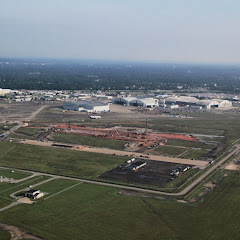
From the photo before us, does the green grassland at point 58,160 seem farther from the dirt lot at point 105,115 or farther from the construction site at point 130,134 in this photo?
the dirt lot at point 105,115

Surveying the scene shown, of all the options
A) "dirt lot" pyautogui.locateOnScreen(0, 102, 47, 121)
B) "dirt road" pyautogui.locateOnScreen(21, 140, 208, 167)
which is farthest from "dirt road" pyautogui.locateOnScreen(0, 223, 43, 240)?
"dirt lot" pyautogui.locateOnScreen(0, 102, 47, 121)

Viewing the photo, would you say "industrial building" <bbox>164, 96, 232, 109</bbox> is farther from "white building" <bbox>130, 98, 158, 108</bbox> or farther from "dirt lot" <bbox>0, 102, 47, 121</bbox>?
"dirt lot" <bbox>0, 102, 47, 121</bbox>

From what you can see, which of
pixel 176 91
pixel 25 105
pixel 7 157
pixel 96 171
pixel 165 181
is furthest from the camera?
pixel 176 91

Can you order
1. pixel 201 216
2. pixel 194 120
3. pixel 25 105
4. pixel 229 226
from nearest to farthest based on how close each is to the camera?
pixel 229 226
pixel 201 216
pixel 194 120
pixel 25 105

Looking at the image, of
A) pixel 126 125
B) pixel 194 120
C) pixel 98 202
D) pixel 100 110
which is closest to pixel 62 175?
pixel 98 202

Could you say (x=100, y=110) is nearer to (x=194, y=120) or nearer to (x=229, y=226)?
(x=194, y=120)

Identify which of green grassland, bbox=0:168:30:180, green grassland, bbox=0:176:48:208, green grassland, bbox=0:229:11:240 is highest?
green grassland, bbox=0:176:48:208

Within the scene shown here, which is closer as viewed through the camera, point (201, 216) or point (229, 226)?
point (229, 226)

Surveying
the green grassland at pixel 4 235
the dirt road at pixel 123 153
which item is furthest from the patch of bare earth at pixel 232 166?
the green grassland at pixel 4 235
